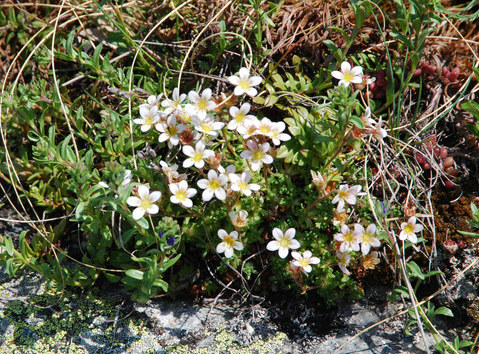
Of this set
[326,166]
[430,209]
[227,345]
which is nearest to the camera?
[227,345]

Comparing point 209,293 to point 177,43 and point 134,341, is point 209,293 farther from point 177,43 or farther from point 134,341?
point 177,43

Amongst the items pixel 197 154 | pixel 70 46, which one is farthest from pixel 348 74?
pixel 70 46

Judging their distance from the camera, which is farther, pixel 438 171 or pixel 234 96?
pixel 438 171

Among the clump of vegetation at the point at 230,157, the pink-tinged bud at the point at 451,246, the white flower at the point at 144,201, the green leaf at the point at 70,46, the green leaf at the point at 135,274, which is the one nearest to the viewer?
the white flower at the point at 144,201

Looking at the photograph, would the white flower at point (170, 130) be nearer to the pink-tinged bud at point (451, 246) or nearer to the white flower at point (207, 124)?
the white flower at point (207, 124)

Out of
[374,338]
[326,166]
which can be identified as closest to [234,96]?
[326,166]

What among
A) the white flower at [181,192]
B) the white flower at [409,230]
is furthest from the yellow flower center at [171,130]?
the white flower at [409,230]

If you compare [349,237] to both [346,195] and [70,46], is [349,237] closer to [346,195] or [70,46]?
[346,195]
